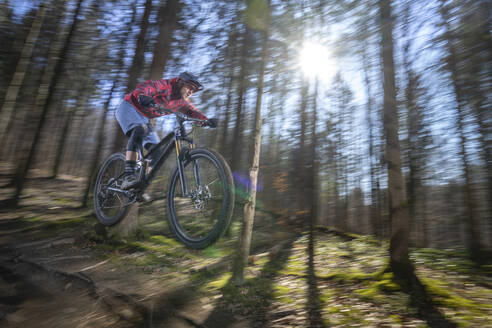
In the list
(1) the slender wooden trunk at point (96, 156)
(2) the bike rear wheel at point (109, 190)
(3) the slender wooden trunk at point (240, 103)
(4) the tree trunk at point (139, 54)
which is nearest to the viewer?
(2) the bike rear wheel at point (109, 190)

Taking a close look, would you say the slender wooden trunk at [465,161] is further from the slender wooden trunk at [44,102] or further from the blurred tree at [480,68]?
the slender wooden trunk at [44,102]

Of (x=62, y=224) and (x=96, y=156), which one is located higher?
(x=96, y=156)

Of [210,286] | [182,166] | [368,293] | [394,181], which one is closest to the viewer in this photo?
[182,166]

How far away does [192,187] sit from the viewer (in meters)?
3.06

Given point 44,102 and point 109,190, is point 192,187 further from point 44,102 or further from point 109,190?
point 44,102

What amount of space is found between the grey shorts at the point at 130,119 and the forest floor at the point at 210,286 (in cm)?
192

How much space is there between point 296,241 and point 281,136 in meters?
3.52

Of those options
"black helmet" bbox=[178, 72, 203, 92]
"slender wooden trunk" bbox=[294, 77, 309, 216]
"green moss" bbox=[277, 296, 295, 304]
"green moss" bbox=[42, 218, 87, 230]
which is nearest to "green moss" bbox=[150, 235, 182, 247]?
"green moss" bbox=[277, 296, 295, 304]

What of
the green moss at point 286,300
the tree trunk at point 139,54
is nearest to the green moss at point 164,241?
the green moss at point 286,300

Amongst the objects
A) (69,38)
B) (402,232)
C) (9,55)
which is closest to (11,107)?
(9,55)

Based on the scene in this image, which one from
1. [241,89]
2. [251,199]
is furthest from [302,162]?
[251,199]

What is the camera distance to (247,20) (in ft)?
16.0

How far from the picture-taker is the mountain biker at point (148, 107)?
3238 mm

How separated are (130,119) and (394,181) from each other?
14.2 feet
